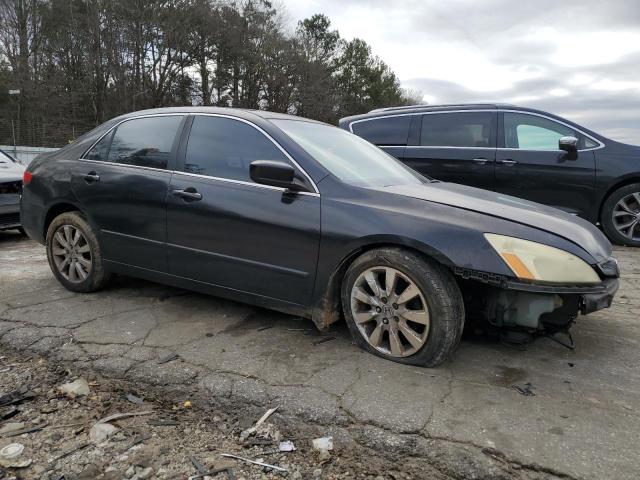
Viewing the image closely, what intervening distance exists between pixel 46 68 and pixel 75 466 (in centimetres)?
2799

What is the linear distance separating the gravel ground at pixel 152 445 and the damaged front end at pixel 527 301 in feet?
3.42

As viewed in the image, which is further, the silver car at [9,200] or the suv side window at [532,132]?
the silver car at [9,200]

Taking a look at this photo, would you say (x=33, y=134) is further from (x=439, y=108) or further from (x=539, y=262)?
(x=539, y=262)

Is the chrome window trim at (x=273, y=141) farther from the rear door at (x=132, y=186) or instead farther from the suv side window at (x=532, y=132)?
the suv side window at (x=532, y=132)

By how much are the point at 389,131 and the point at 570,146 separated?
2.36 m

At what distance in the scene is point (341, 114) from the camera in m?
42.4

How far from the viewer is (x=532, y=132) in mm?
6316

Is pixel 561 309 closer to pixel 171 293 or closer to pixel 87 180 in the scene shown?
pixel 171 293

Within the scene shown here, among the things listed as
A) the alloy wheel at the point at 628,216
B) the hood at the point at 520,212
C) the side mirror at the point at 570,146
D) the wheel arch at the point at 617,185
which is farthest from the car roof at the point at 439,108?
the hood at the point at 520,212

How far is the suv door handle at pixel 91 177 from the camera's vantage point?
392 centimetres

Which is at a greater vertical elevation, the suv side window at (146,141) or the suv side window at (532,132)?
the suv side window at (532,132)

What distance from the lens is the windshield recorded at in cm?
324

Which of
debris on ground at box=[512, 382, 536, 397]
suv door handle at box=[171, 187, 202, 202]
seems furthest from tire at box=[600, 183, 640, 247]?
suv door handle at box=[171, 187, 202, 202]

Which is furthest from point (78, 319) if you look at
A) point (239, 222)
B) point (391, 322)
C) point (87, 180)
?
Answer: point (391, 322)
